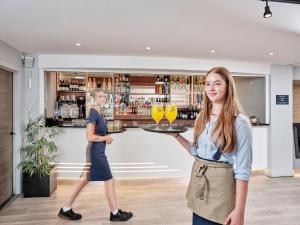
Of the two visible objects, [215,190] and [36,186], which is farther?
[36,186]

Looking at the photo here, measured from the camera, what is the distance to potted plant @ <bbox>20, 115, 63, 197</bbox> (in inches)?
162

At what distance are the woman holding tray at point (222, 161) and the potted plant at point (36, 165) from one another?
332 cm

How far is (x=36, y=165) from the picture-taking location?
163 inches

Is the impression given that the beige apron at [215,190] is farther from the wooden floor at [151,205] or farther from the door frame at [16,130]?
the door frame at [16,130]

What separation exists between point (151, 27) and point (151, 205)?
2344 mm

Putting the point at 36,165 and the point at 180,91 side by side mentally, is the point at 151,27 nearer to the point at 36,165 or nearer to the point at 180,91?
the point at 36,165

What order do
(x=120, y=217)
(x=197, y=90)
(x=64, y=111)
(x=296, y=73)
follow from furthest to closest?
1. (x=197, y=90)
2. (x=64, y=111)
3. (x=296, y=73)
4. (x=120, y=217)

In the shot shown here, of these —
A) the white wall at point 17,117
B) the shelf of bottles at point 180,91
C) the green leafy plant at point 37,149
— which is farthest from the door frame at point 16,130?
the shelf of bottles at point 180,91

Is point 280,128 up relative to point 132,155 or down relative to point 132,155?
up

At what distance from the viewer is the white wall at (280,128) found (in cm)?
541

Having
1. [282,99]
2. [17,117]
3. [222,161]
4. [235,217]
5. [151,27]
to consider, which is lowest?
[235,217]

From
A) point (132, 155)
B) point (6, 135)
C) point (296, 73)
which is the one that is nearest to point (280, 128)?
point (296, 73)

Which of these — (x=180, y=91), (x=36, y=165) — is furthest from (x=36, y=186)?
(x=180, y=91)

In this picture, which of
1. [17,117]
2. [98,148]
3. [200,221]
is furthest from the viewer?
[17,117]
